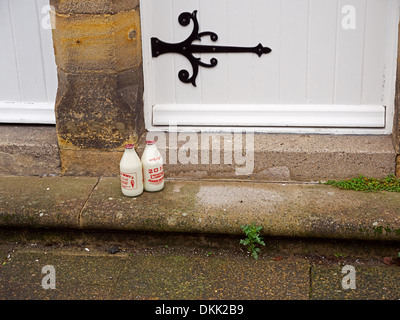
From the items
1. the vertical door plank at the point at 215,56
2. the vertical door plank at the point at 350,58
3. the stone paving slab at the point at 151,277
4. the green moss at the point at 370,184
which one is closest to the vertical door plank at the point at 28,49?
the vertical door plank at the point at 215,56

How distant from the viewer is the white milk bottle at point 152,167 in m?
3.43

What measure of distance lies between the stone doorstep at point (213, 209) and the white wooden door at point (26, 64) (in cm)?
64

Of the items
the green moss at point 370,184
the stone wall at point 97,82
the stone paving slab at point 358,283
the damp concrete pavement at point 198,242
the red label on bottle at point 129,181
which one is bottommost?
the stone paving slab at point 358,283

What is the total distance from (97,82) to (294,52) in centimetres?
128

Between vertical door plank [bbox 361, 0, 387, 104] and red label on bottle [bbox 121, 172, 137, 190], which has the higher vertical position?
vertical door plank [bbox 361, 0, 387, 104]

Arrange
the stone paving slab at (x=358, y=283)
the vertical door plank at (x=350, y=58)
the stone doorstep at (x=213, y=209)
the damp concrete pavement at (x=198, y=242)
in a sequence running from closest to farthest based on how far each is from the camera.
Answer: the stone paving slab at (x=358, y=283)
the damp concrete pavement at (x=198, y=242)
the stone doorstep at (x=213, y=209)
the vertical door plank at (x=350, y=58)

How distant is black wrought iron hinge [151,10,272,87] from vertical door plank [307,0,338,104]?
0.30 m

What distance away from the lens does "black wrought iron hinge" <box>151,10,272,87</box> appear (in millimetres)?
3635

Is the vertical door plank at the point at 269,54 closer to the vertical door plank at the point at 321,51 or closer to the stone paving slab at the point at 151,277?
the vertical door plank at the point at 321,51

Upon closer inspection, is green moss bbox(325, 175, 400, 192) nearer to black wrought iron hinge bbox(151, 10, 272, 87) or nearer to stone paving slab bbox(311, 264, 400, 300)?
stone paving slab bbox(311, 264, 400, 300)

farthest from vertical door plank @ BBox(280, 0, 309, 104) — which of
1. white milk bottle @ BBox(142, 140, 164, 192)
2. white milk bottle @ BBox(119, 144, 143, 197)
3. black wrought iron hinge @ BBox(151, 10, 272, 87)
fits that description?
white milk bottle @ BBox(119, 144, 143, 197)

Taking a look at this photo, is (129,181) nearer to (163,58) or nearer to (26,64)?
(163,58)
